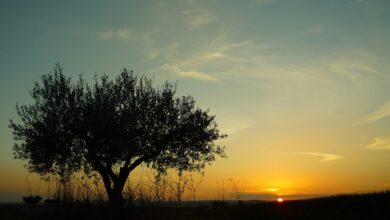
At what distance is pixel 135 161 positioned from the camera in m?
32.4

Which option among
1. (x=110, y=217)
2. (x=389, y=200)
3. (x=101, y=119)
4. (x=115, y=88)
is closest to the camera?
(x=110, y=217)

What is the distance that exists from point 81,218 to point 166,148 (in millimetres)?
21114

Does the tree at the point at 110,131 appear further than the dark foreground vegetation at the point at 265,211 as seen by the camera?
Yes

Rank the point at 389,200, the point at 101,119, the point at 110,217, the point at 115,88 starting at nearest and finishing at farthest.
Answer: the point at 110,217 < the point at 389,200 < the point at 101,119 < the point at 115,88

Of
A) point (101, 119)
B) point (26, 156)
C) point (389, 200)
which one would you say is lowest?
point (389, 200)

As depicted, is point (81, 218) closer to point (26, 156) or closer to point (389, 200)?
point (389, 200)

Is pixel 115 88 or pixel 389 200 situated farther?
pixel 115 88

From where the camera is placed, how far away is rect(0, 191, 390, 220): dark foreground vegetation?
12.4 metres

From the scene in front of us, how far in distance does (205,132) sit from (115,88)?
7862 mm

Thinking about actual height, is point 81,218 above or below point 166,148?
below

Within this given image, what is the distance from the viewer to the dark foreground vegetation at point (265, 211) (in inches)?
488

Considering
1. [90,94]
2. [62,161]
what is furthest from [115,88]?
[62,161]

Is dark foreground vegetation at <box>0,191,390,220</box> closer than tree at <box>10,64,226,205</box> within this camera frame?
Yes

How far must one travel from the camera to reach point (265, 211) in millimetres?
19625
